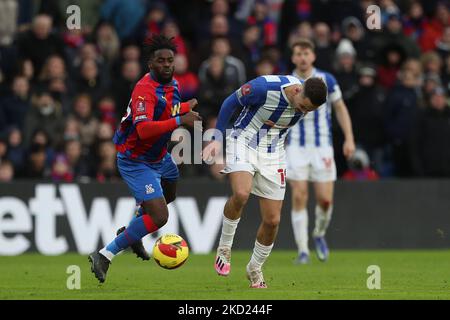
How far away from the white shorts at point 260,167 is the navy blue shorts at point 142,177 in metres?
0.71

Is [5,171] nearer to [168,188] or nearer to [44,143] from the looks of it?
[44,143]

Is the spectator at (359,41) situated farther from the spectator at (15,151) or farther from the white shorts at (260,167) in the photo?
the white shorts at (260,167)

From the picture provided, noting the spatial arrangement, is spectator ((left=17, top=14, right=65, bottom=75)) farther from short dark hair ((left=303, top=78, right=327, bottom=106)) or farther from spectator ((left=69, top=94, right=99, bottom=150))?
short dark hair ((left=303, top=78, right=327, bottom=106))

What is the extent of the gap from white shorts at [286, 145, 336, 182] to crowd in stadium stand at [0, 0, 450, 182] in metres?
2.87

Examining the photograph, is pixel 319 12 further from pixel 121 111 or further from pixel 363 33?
pixel 121 111

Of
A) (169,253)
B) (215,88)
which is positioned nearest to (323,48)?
(215,88)

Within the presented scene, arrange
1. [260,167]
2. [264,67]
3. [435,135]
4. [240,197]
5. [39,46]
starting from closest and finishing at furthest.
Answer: [240,197], [260,167], [435,135], [264,67], [39,46]

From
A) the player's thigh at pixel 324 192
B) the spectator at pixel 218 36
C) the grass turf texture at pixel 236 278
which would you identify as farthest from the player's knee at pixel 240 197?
the spectator at pixel 218 36

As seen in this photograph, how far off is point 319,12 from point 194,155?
155 inches

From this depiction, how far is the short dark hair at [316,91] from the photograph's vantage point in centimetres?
1025

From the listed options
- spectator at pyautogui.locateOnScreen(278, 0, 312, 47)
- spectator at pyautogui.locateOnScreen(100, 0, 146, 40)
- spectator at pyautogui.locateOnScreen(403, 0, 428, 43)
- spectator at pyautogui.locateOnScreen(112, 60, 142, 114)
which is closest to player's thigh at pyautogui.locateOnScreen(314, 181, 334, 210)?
spectator at pyautogui.locateOnScreen(112, 60, 142, 114)

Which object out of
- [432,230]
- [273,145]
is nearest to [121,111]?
[432,230]

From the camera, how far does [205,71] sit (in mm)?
17703

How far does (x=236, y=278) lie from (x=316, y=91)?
2.63 metres
